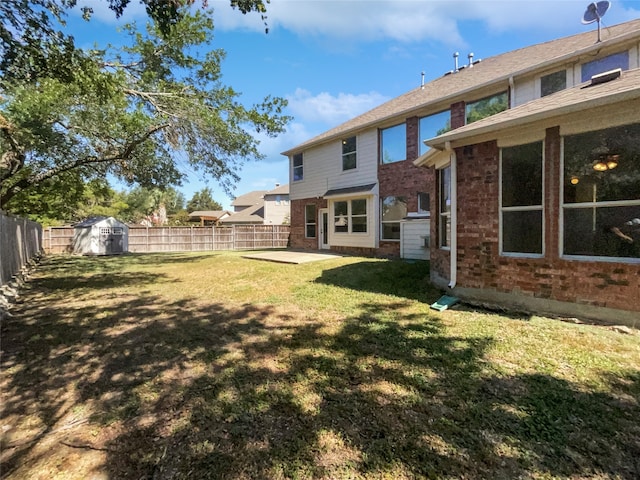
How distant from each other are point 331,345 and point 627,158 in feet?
15.2

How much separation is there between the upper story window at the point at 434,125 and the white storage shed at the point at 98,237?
60.8 ft

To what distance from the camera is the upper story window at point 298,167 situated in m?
17.7

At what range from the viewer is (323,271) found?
957 cm

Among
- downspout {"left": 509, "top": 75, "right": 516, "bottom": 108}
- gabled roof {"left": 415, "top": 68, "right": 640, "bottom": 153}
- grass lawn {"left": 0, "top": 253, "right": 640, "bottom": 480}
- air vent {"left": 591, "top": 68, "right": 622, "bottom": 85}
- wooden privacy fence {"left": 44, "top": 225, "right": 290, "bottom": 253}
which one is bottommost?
grass lawn {"left": 0, "top": 253, "right": 640, "bottom": 480}

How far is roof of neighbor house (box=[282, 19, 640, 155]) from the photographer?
8.93 metres

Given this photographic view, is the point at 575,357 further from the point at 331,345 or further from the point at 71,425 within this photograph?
the point at 71,425

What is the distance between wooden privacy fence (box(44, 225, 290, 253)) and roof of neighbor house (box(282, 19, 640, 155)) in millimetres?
10289

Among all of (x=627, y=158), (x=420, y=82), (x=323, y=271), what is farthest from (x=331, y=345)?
(x=420, y=82)

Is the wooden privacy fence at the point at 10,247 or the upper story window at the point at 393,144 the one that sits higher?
the upper story window at the point at 393,144

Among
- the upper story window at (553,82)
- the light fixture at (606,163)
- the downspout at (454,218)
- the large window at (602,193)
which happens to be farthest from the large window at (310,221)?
the light fixture at (606,163)

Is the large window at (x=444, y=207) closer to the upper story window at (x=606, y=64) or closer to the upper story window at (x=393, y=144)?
the upper story window at (x=606, y=64)

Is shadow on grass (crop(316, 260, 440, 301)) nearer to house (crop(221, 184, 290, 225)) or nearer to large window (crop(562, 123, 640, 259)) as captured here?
large window (crop(562, 123, 640, 259))

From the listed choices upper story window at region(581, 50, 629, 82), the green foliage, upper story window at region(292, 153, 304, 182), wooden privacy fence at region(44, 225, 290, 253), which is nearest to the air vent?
upper story window at region(581, 50, 629, 82)

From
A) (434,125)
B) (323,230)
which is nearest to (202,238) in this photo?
(323,230)
